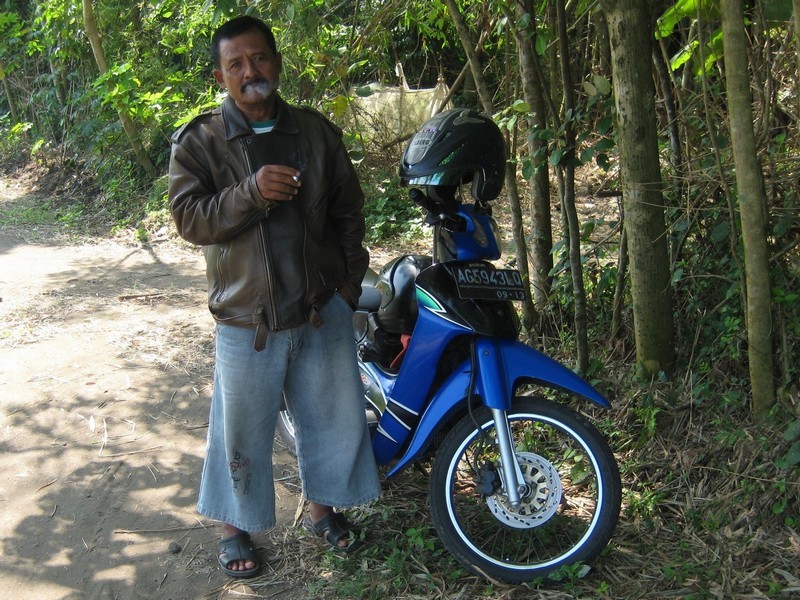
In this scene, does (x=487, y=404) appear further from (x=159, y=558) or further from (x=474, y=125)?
(x=159, y=558)

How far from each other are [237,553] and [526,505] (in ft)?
3.83

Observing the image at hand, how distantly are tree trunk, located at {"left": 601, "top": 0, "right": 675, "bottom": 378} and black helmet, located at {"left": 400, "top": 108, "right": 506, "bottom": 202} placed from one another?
2.47 ft

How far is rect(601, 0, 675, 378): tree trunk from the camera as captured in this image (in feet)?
11.2

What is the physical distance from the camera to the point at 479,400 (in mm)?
2965

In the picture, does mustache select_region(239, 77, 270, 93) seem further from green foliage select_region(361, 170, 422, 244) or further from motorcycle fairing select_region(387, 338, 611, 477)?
green foliage select_region(361, 170, 422, 244)

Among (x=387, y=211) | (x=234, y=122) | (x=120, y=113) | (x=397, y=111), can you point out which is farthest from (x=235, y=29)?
(x=120, y=113)

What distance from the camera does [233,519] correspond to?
10.3 ft

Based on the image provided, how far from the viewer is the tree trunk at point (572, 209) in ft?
12.7

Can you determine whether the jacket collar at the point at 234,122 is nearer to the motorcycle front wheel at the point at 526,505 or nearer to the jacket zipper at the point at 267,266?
the jacket zipper at the point at 267,266

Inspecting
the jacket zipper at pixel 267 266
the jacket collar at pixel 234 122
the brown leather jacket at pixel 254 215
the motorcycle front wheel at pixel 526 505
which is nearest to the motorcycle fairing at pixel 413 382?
the motorcycle front wheel at pixel 526 505

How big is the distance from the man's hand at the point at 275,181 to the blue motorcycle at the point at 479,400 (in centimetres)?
60

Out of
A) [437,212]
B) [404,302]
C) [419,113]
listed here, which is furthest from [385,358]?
[419,113]

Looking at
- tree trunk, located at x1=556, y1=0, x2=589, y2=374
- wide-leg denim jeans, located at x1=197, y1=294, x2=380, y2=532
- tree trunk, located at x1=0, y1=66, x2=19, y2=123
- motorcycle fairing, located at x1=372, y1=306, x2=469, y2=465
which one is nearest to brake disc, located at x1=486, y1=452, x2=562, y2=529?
motorcycle fairing, located at x1=372, y1=306, x2=469, y2=465

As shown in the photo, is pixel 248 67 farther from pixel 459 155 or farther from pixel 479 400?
pixel 479 400
